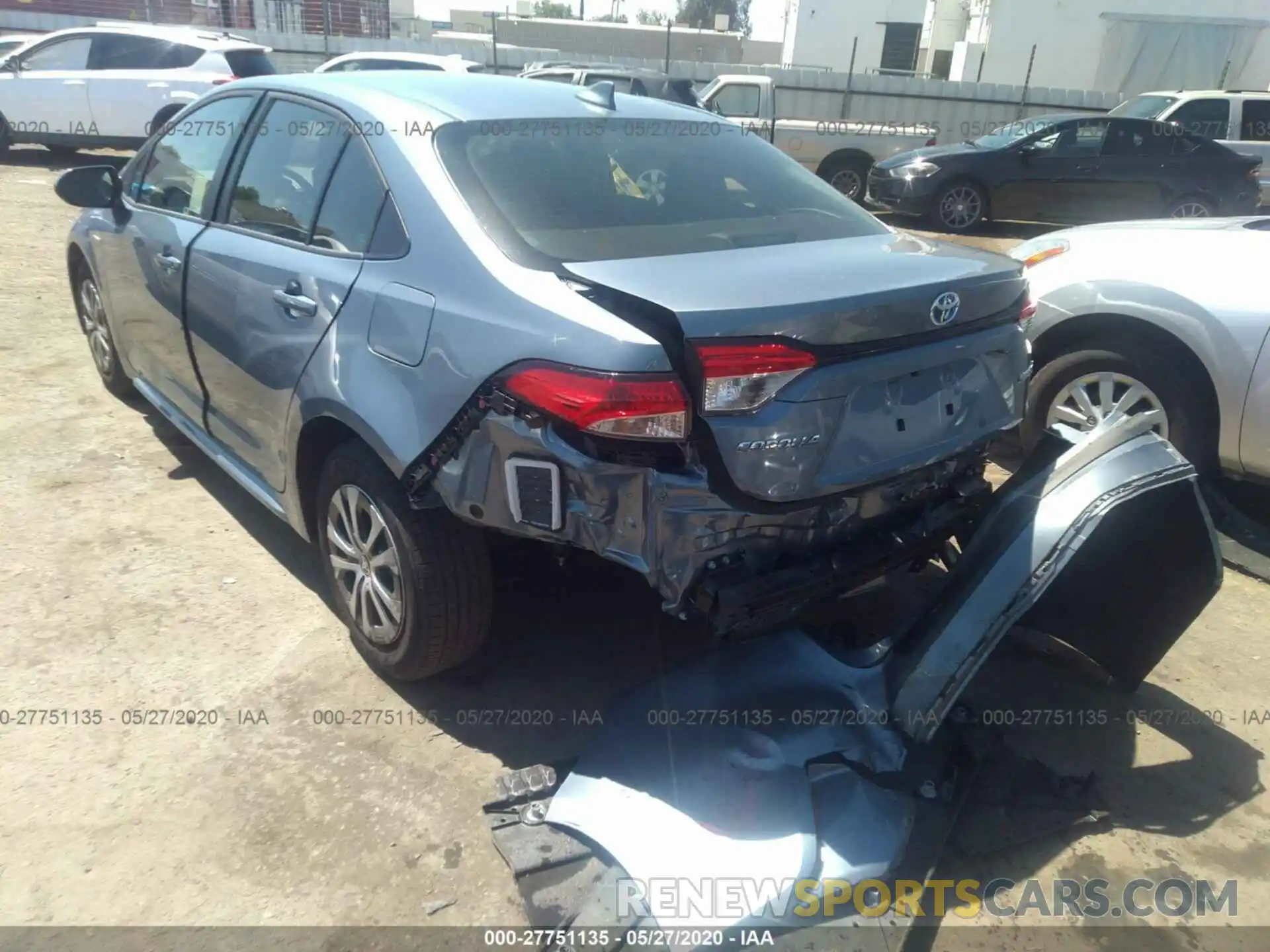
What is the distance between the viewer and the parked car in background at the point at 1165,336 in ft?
12.6

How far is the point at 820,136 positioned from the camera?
13766 mm

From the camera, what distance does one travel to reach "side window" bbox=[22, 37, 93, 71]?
40.8 feet

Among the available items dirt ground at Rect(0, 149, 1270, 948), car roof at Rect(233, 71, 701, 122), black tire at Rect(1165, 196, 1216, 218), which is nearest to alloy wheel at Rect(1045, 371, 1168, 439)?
dirt ground at Rect(0, 149, 1270, 948)

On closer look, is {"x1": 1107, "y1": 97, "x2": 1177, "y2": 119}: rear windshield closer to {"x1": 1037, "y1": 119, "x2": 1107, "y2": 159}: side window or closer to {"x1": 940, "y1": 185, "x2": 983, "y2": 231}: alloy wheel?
{"x1": 1037, "y1": 119, "x2": 1107, "y2": 159}: side window

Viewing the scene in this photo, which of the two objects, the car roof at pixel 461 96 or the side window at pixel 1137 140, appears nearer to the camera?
the car roof at pixel 461 96

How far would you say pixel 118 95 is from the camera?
1228 centimetres

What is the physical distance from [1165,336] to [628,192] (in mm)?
2608

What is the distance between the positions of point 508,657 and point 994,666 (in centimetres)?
164

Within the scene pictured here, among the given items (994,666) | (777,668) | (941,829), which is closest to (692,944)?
(941,829)

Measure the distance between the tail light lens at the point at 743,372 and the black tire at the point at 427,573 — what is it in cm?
90

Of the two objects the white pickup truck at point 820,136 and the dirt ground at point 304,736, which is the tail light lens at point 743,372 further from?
the white pickup truck at point 820,136

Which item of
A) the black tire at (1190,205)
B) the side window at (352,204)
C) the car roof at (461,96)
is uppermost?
the car roof at (461,96)

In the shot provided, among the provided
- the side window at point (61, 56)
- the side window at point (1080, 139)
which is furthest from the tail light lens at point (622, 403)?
the side window at point (61, 56)

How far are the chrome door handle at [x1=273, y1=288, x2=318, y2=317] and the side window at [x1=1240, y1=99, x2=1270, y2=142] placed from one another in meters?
14.5
